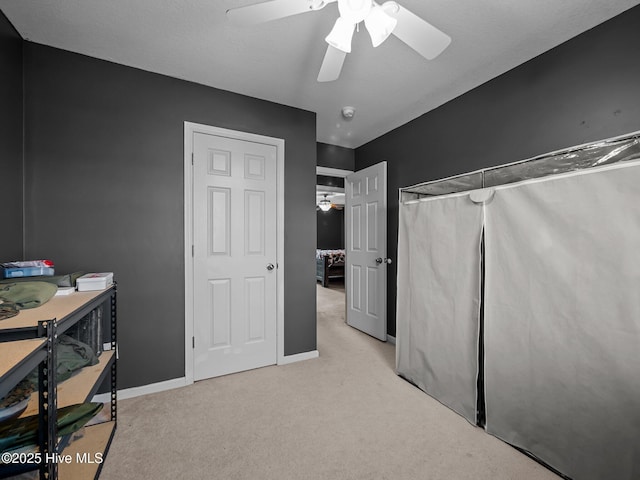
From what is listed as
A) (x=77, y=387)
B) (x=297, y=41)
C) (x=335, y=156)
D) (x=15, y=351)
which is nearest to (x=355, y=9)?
(x=297, y=41)

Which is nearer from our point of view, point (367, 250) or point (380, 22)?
point (380, 22)

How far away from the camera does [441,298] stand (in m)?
2.06

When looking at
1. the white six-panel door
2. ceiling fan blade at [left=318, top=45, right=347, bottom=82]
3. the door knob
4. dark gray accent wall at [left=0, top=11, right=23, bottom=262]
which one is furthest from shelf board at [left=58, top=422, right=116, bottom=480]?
Result: the door knob

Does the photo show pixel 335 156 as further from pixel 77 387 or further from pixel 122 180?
pixel 77 387

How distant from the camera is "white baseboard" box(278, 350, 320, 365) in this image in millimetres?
2740

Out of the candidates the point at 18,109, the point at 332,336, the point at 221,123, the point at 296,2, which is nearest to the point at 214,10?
the point at 296,2

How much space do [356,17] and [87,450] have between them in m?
2.51

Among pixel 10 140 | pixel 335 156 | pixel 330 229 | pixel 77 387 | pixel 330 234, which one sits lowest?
pixel 77 387

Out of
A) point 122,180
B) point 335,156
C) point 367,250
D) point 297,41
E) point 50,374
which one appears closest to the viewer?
point 50,374

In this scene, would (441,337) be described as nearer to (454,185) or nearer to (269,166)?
(454,185)

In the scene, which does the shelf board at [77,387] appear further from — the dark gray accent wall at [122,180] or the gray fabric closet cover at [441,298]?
the gray fabric closet cover at [441,298]

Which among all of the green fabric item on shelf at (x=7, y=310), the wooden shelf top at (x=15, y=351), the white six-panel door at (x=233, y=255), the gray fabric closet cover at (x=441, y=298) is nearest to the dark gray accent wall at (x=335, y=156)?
the white six-panel door at (x=233, y=255)

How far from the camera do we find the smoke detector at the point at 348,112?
9.25 ft

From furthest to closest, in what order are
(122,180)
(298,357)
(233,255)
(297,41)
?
(298,357) < (233,255) < (122,180) < (297,41)
